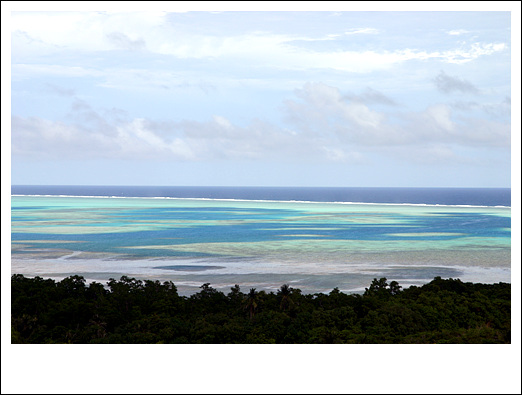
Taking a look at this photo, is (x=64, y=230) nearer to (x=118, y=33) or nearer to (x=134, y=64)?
(x=118, y=33)

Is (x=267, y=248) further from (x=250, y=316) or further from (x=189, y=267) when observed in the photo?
(x=250, y=316)

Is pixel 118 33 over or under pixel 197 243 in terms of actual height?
over

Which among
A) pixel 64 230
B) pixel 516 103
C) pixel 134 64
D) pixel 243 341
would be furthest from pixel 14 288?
pixel 134 64

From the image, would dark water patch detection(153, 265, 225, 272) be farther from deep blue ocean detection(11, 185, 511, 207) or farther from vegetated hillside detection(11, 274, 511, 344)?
deep blue ocean detection(11, 185, 511, 207)

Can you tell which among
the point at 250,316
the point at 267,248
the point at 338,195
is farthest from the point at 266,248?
the point at 338,195

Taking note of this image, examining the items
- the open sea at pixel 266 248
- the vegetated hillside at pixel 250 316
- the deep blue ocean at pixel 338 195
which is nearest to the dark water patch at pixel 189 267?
the open sea at pixel 266 248
